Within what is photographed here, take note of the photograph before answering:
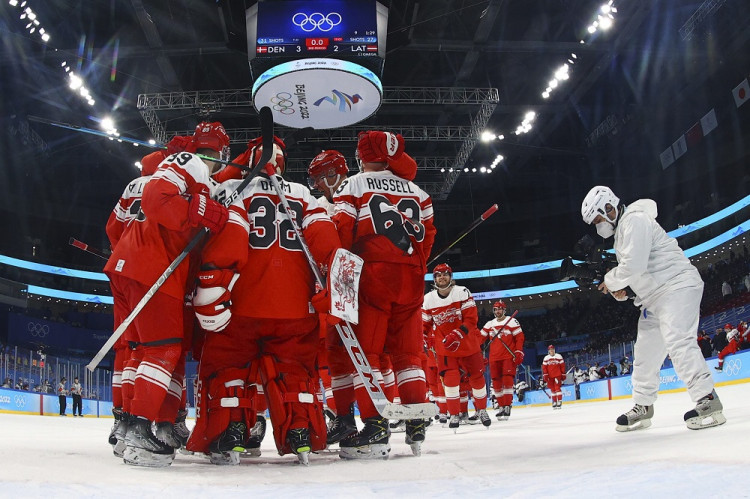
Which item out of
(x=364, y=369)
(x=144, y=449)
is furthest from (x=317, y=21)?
(x=144, y=449)

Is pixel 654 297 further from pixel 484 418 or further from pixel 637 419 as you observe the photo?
pixel 484 418

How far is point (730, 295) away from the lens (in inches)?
709

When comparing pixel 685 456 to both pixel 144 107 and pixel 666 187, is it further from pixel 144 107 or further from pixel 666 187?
pixel 666 187

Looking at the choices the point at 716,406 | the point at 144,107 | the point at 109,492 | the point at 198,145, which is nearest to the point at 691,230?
the point at 144,107

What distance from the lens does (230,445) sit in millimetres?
2844

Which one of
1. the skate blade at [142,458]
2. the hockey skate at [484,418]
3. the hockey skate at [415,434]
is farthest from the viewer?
the hockey skate at [484,418]

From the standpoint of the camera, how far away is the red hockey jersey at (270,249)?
300 centimetres

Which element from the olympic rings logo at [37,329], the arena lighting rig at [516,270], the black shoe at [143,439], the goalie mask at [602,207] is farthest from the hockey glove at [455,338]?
the olympic rings logo at [37,329]

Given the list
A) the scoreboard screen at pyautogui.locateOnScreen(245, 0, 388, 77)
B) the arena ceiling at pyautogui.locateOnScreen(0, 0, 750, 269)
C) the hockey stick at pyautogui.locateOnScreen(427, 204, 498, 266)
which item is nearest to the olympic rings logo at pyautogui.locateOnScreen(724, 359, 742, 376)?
the hockey stick at pyautogui.locateOnScreen(427, 204, 498, 266)

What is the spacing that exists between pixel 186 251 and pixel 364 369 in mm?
1058

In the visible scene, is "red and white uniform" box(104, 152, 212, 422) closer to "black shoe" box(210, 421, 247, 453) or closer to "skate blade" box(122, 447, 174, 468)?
"skate blade" box(122, 447, 174, 468)

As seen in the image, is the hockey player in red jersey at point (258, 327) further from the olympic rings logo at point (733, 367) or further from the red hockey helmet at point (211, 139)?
the olympic rings logo at point (733, 367)

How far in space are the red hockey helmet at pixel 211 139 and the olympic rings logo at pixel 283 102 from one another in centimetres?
628

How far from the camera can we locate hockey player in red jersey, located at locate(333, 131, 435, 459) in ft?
10.8
